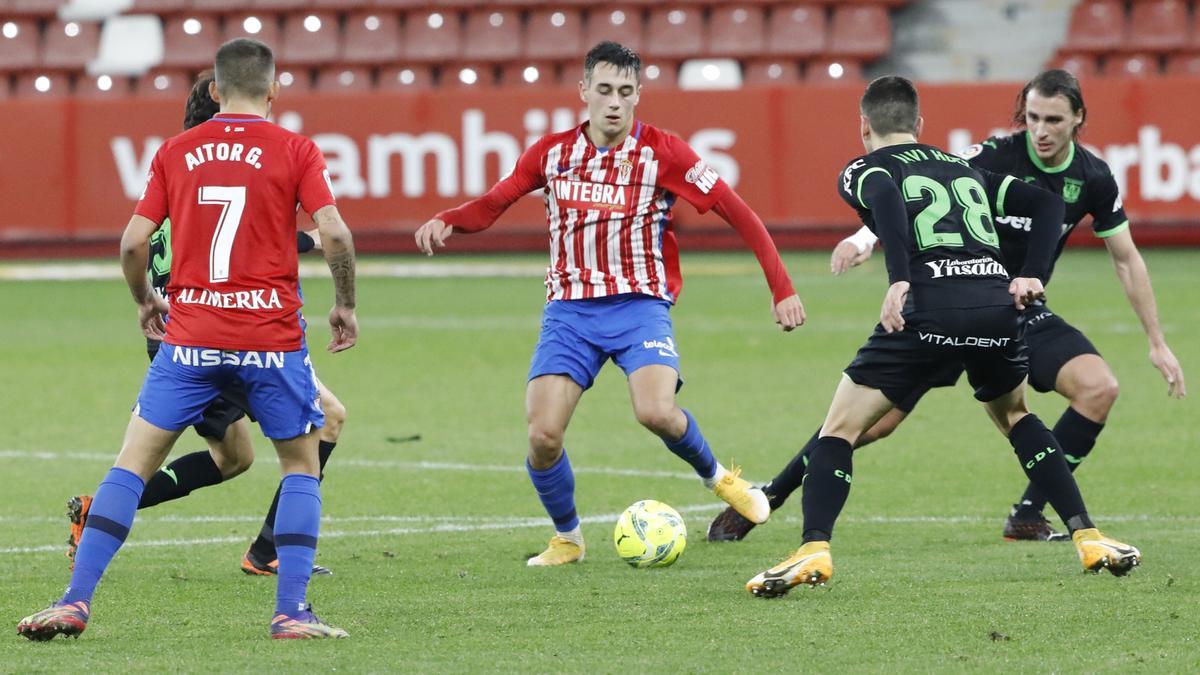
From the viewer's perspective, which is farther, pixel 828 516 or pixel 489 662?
pixel 828 516

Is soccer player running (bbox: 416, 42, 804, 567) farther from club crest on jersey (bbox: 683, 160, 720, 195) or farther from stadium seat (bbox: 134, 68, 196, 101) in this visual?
stadium seat (bbox: 134, 68, 196, 101)

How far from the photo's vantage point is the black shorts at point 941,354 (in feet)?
20.2

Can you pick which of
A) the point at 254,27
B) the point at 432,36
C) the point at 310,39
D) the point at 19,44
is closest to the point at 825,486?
the point at 432,36

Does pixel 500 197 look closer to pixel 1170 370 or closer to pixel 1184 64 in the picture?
pixel 1170 370

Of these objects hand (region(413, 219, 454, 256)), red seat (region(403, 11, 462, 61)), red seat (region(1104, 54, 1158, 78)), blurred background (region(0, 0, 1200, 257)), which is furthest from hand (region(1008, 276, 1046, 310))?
red seat (region(403, 11, 462, 61))

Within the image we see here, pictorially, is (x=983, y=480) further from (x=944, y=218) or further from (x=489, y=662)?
(x=489, y=662)

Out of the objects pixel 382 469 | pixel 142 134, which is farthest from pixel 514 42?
pixel 382 469

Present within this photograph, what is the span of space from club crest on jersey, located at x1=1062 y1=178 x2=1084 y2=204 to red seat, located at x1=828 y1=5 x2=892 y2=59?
15.4 metres

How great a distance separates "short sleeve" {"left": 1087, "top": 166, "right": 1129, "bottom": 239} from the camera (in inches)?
286

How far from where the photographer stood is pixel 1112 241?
7281 mm

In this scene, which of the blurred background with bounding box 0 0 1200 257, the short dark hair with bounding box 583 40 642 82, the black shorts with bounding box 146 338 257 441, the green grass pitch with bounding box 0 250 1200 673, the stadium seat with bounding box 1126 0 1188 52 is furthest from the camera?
the stadium seat with bounding box 1126 0 1188 52

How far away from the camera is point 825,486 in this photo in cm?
620

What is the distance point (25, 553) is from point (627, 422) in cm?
→ 460

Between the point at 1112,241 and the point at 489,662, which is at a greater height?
the point at 1112,241
